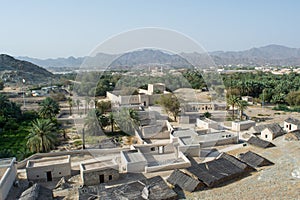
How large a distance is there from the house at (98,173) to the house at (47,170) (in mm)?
1343

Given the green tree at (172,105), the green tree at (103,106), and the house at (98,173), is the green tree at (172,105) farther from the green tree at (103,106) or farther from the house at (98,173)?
the house at (98,173)

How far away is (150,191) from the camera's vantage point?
1117 centimetres

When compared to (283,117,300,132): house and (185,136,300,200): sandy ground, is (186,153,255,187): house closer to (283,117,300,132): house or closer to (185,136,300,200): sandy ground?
(185,136,300,200): sandy ground

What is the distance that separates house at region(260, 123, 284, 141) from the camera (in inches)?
766

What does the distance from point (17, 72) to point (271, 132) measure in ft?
259

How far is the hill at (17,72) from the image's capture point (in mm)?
74506

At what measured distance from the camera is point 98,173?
13.5 metres

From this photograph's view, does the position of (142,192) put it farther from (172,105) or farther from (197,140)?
(172,105)

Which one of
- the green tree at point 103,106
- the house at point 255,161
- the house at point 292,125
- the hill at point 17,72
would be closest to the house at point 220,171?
the house at point 255,161

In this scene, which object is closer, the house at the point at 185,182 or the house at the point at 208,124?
the house at the point at 185,182

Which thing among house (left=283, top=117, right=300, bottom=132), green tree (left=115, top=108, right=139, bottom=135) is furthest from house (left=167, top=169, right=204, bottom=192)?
house (left=283, top=117, right=300, bottom=132)

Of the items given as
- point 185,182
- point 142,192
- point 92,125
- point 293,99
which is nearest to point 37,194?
point 142,192

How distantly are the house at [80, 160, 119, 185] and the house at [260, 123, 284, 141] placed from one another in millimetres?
12314

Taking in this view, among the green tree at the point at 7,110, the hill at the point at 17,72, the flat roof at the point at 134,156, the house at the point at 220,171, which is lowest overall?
the house at the point at 220,171
